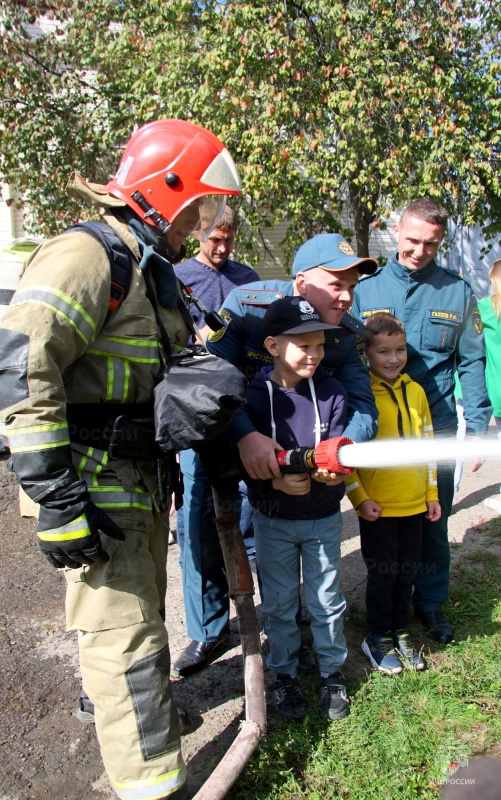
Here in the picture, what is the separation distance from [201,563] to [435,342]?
5.86 feet

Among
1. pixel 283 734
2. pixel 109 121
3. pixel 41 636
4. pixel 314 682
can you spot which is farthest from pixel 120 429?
pixel 109 121

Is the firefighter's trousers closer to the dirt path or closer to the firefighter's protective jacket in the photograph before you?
the firefighter's protective jacket

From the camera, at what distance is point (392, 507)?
10.9 ft

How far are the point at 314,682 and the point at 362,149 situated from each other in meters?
9.21

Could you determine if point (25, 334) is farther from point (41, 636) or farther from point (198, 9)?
point (198, 9)

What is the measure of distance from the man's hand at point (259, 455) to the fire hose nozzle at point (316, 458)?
0.03m

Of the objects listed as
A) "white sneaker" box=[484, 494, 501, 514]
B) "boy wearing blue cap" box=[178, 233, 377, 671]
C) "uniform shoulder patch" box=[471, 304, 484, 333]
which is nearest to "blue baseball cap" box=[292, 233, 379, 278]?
"boy wearing blue cap" box=[178, 233, 377, 671]

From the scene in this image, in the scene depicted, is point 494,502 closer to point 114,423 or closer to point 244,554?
point 244,554

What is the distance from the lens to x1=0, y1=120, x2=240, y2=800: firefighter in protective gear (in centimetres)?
193

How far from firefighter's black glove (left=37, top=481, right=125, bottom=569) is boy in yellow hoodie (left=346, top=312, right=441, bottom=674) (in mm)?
1603

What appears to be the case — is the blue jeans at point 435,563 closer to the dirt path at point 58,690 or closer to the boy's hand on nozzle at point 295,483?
the dirt path at point 58,690

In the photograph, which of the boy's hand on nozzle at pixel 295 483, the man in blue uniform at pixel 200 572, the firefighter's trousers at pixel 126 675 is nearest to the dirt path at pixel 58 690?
the man in blue uniform at pixel 200 572

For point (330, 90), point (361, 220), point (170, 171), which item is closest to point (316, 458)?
point (170, 171)

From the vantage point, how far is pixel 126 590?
2.19 metres
